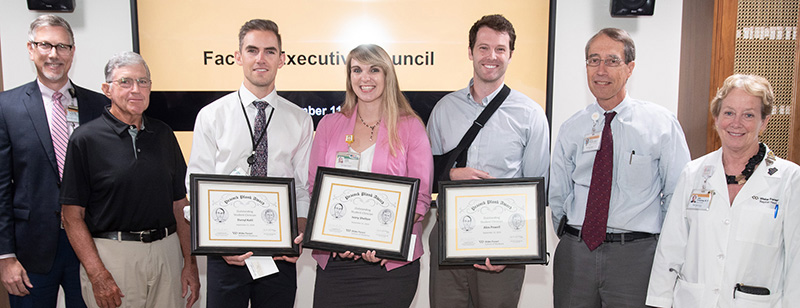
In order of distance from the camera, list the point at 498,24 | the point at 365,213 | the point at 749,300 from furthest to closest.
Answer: the point at 498,24 < the point at 365,213 < the point at 749,300

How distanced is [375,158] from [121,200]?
4.21ft

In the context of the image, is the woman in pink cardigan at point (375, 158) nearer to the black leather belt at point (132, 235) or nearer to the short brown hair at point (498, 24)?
the short brown hair at point (498, 24)

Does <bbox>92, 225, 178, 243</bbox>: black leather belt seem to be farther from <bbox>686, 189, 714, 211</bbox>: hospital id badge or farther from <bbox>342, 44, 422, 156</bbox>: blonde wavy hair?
<bbox>686, 189, 714, 211</bbox>: hospital id badge

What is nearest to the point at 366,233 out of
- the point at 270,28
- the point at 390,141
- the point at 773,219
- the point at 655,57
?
the point at 390,141

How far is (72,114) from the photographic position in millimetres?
2750

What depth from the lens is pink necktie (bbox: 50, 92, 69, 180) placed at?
2676 mm

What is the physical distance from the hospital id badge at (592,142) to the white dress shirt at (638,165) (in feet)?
0.08

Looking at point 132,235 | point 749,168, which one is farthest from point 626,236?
point 132,235

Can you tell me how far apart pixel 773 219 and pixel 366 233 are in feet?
5.71

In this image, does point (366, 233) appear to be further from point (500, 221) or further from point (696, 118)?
point (696, 118)

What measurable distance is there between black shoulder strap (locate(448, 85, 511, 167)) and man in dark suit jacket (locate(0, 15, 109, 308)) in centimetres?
218

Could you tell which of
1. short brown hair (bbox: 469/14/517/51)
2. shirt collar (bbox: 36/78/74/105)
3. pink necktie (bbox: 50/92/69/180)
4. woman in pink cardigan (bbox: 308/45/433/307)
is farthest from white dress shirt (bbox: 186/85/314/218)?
short brown hair (bbox: 469/14/517/51)

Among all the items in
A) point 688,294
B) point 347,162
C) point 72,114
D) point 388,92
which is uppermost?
point 388,92

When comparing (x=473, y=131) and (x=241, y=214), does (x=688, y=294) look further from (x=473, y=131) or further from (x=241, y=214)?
(x=241, y=214)
